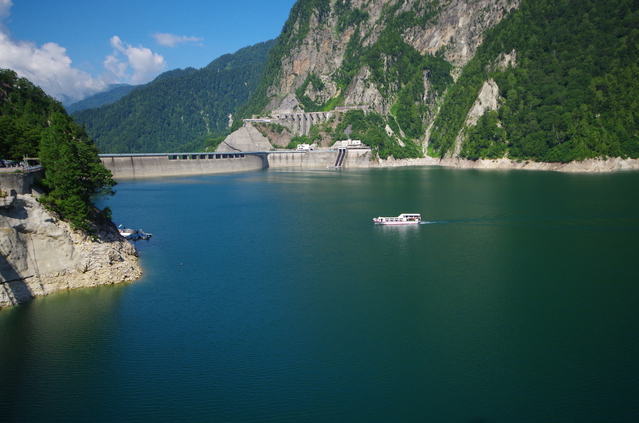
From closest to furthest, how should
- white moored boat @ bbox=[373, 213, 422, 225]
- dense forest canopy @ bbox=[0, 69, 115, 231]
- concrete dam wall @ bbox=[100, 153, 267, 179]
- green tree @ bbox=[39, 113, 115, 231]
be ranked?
green tree @ bbox=[39, 113, 115, 231], dense forest canopy @ bbox=[0, 69, 115, 231], white moored boat @ bbox=[373, 213, 422, 225], concrete dam wall @ bbox=[100, 153, 267, 179]

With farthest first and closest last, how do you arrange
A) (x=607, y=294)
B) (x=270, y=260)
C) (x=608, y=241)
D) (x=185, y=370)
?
(x=608, y=241), (x=270, y=260), (x=607, y=294), (x=185, y=370)

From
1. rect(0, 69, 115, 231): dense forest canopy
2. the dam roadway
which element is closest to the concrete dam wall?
the dam roadway

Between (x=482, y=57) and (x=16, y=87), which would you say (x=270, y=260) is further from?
(x=482, y=57)

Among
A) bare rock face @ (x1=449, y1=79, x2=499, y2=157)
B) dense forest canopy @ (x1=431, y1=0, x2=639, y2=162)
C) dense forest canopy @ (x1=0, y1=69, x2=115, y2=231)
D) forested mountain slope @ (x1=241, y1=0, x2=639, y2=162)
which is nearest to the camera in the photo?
dense forest canopy @ (x1=0, y1=69, x2=115, y2=231)

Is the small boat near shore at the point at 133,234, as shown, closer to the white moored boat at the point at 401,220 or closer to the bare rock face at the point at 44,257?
the bare rock face at the point at 44,257

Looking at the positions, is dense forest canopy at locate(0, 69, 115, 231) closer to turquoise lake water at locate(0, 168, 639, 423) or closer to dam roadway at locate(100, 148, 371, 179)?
turquoise lake water at locate(0, 168, 639, 423)

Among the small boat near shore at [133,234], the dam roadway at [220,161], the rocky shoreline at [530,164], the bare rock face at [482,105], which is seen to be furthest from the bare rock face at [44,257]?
the bare rock face at [482,105]

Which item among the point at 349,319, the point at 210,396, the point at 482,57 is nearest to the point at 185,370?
the point at 210,396
